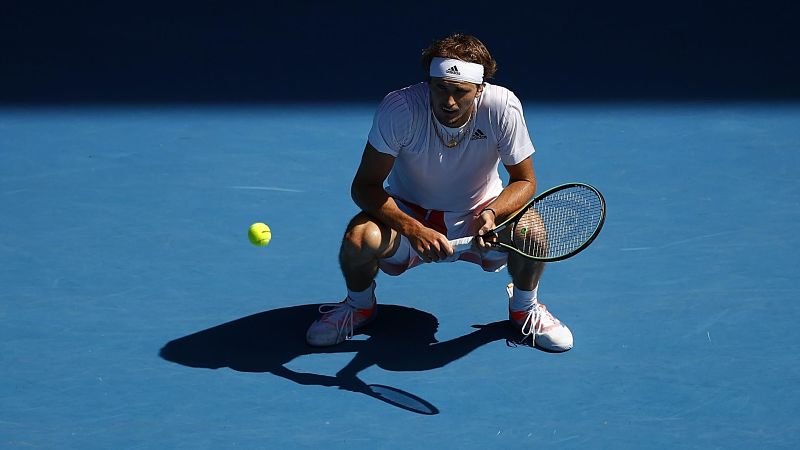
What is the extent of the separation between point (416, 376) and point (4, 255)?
194 cm

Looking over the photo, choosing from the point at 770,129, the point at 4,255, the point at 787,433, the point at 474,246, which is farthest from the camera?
the point at 770,129

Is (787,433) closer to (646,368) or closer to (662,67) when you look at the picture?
(646,368)

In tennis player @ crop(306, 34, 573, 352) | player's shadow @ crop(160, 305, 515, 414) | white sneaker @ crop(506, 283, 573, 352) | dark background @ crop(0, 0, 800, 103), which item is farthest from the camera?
dark background @ crop(0, 0, 800, 103)

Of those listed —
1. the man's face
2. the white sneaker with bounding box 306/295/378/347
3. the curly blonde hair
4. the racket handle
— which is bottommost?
the white sneaker with bounding box 306/295/378/347

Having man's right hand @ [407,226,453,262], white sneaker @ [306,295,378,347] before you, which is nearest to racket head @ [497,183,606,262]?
man's right hand @ [407,226,453,262]

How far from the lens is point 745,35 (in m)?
7.97

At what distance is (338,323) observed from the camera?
15.8 feet

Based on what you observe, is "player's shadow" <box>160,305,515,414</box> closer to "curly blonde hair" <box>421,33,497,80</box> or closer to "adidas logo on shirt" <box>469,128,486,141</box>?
"adidas logo on shirt" <box>469,128,486,141</box>

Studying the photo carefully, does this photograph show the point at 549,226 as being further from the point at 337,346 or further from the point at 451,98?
the point at 337,346

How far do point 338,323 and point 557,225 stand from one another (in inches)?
33.8

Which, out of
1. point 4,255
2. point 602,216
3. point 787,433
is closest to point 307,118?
point 4,255

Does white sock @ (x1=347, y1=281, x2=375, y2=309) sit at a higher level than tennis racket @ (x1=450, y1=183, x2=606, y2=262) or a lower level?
lower

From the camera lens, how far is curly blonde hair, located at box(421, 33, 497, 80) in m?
4.49

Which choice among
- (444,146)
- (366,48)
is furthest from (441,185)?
(366,48)
